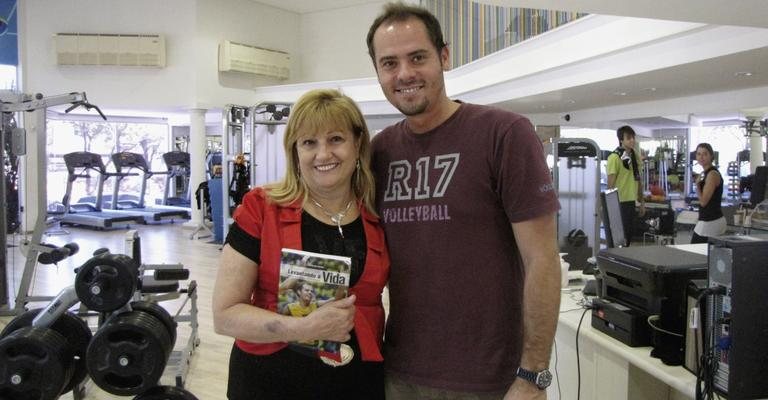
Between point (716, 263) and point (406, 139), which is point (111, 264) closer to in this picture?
point (406, 139)

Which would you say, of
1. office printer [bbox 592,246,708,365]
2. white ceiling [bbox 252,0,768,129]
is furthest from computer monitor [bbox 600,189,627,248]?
white ceiling [bbox 252,0,768,129]

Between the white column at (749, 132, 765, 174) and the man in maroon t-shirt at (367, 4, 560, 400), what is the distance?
13.5 metres

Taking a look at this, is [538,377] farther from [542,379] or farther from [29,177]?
[29,177]

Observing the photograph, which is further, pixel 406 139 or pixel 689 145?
pixel 689 145

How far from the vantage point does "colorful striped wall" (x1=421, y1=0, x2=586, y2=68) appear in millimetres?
8102

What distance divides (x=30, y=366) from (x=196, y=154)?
10328mm

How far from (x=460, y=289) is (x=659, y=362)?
0.98 m

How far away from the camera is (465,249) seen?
4.81 feet

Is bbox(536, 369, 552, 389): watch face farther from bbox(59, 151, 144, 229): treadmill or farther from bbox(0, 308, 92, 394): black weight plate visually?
bbox(59, 151, 144, 229): treadmill

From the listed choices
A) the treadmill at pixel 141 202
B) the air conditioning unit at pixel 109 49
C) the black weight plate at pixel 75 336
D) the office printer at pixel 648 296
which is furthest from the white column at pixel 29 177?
the office printer at pixel 648 296

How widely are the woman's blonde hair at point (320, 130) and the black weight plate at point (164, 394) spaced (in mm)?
1317

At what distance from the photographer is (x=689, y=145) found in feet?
47.4

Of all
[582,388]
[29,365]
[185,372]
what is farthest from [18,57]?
[582,388]

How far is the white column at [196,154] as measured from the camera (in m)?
12.4
